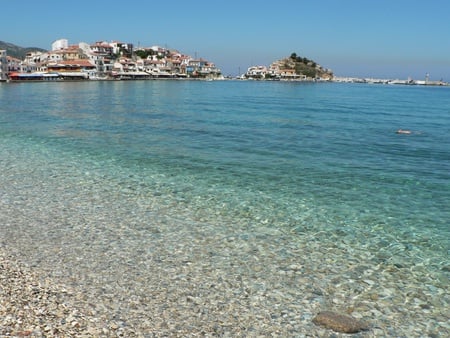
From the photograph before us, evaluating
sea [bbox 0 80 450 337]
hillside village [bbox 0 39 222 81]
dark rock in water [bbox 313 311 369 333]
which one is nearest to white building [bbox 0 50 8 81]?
hillside village [bbox 0 39 222 81]

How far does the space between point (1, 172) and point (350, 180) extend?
13633mm

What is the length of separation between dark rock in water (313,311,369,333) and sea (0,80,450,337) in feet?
0.48

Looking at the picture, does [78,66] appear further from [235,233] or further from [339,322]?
[339,322]

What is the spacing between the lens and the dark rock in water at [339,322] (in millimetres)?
6805

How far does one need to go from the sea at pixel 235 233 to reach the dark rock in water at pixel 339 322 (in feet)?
0.48

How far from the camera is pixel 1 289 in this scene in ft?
24.0

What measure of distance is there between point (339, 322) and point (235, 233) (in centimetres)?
425

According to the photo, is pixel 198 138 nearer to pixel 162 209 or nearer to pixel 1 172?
pixel 1 172

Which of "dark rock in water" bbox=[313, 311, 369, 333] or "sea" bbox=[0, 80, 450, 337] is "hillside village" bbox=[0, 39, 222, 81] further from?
"dark rock in water" bbox=[313, 311, 369, 333]

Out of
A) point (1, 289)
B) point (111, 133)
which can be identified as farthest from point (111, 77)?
point (1, 289)

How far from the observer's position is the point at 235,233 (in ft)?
35.4

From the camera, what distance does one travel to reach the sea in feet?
23.9

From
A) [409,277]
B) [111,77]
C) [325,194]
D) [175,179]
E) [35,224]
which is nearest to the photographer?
[409,277]

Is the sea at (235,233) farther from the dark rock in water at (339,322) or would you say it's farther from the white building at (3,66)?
→ the white building at (3,66)
